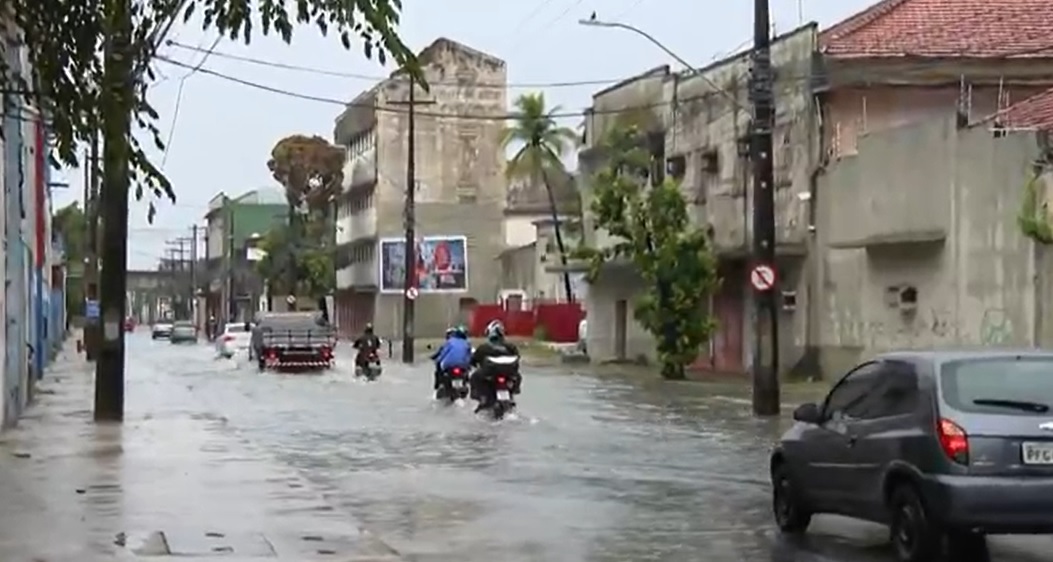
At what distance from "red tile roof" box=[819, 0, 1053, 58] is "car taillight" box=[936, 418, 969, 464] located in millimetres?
32519

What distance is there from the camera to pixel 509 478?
20453mm

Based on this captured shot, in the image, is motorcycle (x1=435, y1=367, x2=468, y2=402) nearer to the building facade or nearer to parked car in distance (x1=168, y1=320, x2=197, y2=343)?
the building facade

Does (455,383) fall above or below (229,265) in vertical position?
below

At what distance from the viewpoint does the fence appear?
266ft

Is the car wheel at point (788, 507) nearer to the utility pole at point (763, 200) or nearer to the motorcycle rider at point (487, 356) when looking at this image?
the utility pole at point (763, 200)

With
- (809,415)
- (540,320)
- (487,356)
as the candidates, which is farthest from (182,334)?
(809,415)

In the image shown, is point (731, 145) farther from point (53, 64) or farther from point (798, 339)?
point (53, 64)

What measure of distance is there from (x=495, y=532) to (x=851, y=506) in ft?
9.77

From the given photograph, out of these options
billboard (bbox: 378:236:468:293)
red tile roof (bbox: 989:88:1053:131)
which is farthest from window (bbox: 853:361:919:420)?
billboard (bbox: 378:236:468:293)

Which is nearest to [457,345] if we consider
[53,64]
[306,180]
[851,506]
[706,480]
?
[706,480]

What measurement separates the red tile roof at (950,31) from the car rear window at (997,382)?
104ft

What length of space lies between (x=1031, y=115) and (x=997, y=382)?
78.1 ft

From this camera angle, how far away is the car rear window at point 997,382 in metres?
12.7

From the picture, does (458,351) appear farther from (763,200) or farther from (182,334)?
(182,334)
